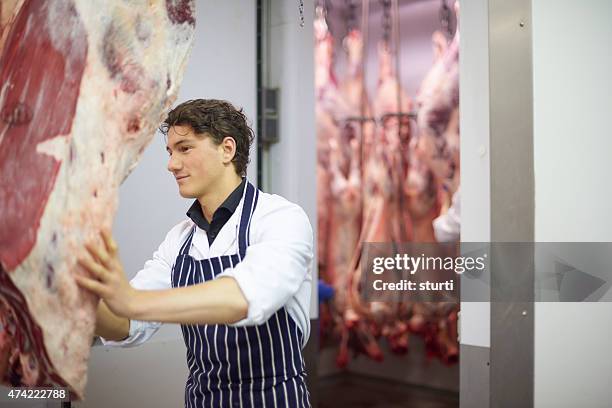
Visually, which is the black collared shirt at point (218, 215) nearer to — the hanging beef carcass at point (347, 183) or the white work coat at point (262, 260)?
the white work coat at point (262, 260)

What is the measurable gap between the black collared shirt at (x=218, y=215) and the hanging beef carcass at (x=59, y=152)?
1.00ft

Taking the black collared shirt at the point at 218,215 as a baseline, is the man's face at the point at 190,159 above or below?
above

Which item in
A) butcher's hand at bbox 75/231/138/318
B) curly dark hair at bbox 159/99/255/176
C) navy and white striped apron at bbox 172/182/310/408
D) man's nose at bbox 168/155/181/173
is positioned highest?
curly dark hair at bbox 159/99/255/176

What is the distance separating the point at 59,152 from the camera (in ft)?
3.42

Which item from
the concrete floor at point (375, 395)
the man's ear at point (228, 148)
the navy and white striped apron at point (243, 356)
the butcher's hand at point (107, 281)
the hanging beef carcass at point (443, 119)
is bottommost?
the concrete floor at point (375, 395)

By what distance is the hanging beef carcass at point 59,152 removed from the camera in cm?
101

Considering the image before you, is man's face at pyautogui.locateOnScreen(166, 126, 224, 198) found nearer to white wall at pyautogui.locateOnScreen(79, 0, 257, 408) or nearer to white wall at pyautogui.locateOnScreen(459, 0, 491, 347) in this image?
white wall at pyautogui.locateOnScreen(79, 0, 257, 408)

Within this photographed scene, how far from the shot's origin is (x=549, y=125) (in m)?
1.96

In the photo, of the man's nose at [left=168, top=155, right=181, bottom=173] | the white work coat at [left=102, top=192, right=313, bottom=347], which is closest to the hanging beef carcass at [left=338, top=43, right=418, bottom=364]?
the white work coat at [left=102, top=192, right=313, bottom=347]

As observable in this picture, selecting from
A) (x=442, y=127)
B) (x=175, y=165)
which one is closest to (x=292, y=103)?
(x=175, y=165)

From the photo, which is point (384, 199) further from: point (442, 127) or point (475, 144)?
point (475, 144)

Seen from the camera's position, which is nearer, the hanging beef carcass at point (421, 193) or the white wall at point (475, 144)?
the white wall at point (475, 144)

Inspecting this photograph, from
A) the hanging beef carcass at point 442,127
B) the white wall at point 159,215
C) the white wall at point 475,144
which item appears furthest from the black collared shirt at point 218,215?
the hanging beef carcass at point 442,127

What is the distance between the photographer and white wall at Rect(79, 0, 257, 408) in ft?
5.33
